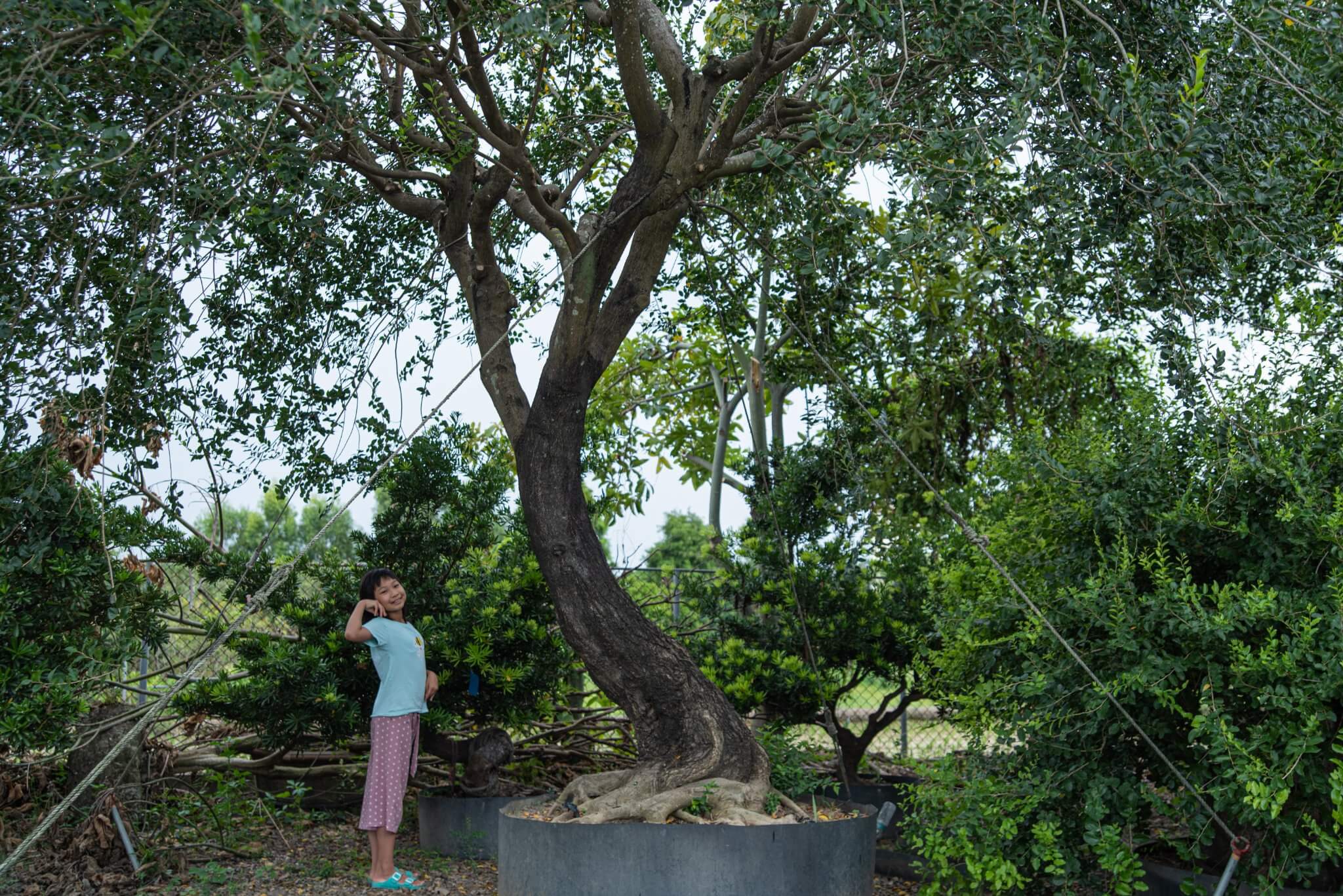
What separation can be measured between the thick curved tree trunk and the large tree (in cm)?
1

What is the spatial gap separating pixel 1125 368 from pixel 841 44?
2903mm

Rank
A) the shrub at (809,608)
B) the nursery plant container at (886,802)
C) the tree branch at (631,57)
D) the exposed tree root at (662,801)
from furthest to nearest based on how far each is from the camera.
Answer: the shrub at (809,608), the nursery plant container at (886,802), the tree branch at (631,57), the exposed tree root at (662,801)

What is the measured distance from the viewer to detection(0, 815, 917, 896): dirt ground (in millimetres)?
4680

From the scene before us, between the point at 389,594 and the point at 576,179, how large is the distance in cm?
260

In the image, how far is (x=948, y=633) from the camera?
191 inches

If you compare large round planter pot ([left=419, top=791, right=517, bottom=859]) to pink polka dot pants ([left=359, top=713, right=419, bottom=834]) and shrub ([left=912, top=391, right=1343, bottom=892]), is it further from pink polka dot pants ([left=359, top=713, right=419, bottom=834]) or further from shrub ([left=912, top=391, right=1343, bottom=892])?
shrub ([left=912, top=391, right=1343, bottom=892])

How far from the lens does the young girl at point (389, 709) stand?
5.01m

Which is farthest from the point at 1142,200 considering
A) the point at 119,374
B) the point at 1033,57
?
the point at 119,374

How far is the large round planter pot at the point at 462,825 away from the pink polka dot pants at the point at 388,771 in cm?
67

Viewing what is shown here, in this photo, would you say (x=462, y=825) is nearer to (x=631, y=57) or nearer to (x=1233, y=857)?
(x=1233, y=857)

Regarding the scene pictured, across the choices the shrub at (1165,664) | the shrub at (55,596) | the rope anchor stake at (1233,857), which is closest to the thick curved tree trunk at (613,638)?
the shrub at (1165,664)

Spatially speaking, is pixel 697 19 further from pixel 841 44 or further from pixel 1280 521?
pixel 1280 521

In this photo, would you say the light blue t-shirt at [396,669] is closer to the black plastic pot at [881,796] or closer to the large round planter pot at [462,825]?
the large round planter pot at [462,825]

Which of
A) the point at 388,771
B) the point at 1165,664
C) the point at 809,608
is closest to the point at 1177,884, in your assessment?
the point at 1165,664
